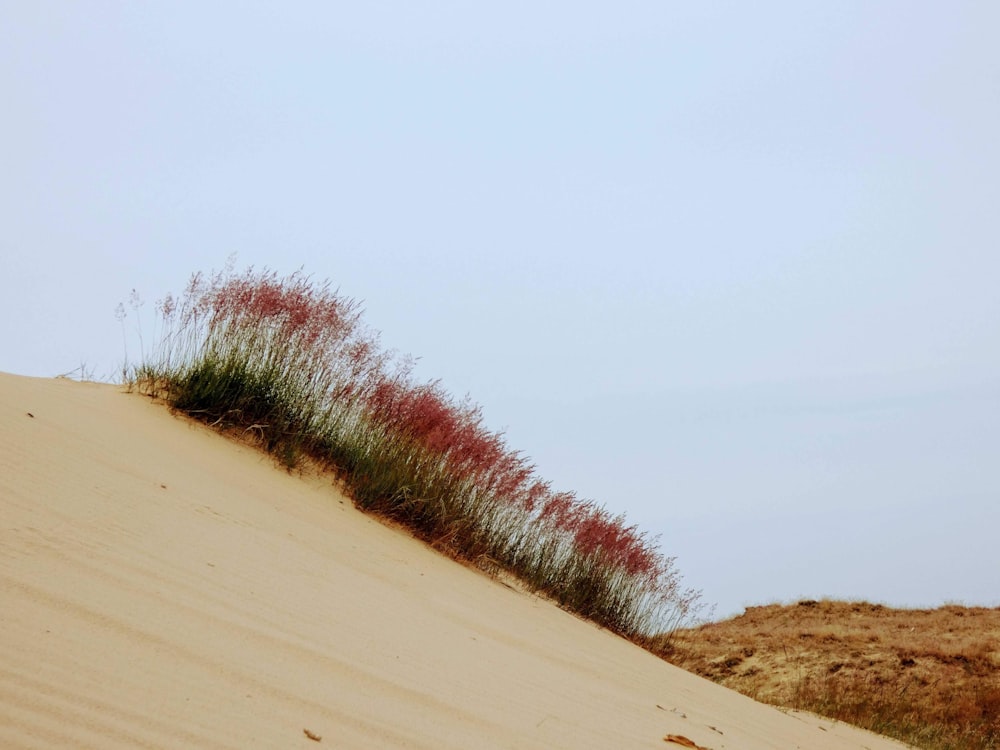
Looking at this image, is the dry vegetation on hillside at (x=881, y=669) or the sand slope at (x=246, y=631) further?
the dry vegetation on hillside at (x=881, y=669)

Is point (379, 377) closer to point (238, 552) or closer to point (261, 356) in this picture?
point (261, 356)

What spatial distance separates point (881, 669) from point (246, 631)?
997 centimetres

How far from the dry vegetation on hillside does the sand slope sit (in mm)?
3003

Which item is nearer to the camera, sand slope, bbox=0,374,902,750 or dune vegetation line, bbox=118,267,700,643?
sand slope, bbox=0,374,902,750

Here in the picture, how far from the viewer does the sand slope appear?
2055 mm

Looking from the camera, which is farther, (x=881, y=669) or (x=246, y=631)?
(x=881, y=669)

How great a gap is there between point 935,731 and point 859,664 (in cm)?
214

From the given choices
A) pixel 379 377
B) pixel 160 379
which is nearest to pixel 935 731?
pixel 379 377

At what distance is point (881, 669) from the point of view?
1060 centimetres

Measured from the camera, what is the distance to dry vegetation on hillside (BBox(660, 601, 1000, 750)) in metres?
8.75

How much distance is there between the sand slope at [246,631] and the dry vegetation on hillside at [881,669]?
9.85 feet

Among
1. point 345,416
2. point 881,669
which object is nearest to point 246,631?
point 345,416

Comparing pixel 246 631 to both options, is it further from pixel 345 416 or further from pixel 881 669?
pixel 881 669

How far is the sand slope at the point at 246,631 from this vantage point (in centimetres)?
205
